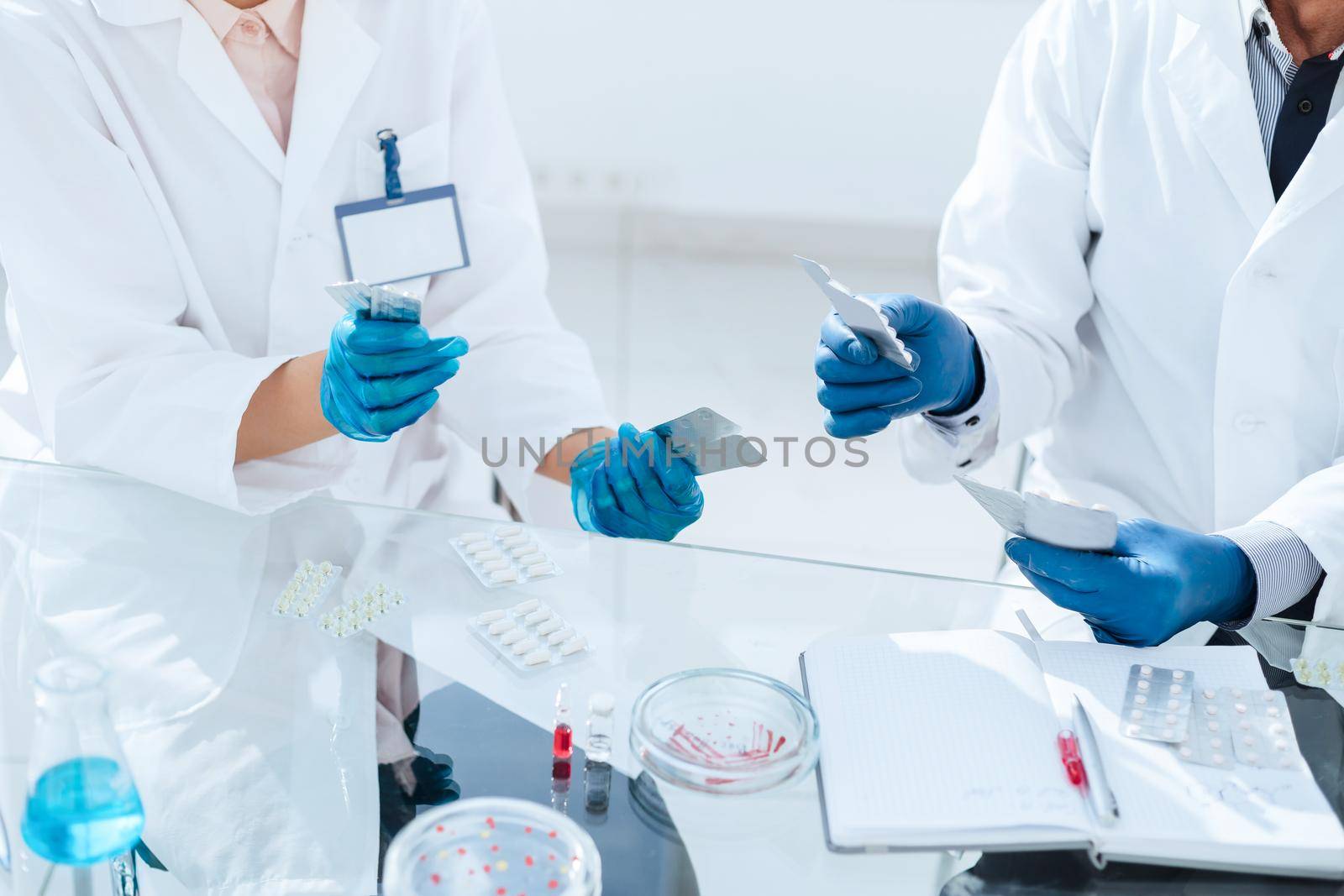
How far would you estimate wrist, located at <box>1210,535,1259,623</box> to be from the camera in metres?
1.22

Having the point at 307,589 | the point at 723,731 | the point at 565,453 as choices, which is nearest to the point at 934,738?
the point at 723,731

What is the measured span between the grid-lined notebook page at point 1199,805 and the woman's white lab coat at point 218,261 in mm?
643

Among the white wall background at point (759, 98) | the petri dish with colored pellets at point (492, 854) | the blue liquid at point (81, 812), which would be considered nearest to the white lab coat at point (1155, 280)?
the petri dish with colored pellets at point (492, 854)

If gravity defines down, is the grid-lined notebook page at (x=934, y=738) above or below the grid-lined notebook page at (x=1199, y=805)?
above

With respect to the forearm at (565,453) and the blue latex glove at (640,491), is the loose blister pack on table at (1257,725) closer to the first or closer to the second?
the blue latex glove at (640,491)

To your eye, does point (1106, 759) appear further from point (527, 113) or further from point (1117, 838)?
point (527, 113)

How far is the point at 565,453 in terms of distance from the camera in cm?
161

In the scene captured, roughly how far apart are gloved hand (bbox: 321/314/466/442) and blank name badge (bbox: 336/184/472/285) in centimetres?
22

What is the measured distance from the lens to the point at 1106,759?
0.96 metres

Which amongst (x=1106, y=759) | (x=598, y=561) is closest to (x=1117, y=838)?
(x=1106, y=759)

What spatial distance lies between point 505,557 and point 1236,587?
2.50 ft

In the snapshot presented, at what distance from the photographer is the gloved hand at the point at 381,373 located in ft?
4.25

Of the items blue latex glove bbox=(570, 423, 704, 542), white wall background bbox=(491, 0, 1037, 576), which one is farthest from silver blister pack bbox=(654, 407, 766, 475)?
white wall background bbox=(491, 0, 1037, 576)

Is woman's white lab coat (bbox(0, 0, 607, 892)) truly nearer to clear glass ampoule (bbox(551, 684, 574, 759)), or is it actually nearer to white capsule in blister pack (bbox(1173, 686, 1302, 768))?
clear glass ampoule (bbox(551, 684, 574, 759))
